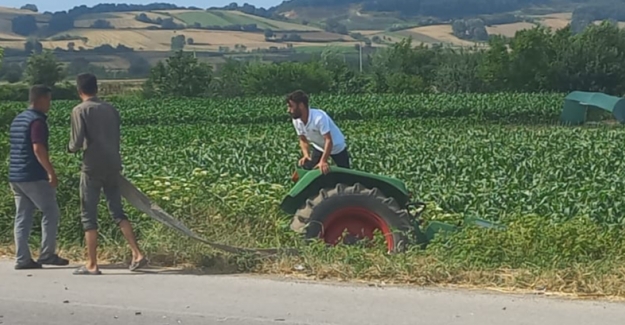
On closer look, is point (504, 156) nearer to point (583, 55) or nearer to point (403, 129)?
point (403, 129)

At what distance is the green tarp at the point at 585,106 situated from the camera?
3788cm

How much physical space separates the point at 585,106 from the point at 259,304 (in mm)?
34204

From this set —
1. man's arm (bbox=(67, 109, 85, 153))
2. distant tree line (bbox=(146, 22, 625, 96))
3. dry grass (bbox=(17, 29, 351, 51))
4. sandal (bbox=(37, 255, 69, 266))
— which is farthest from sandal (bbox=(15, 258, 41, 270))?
dry grass (bbox=(17, 29, 351, 51))

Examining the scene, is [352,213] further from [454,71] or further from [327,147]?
[454,71]

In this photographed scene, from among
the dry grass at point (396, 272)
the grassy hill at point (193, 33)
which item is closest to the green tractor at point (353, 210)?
A: the dry grass at point (396, 272)

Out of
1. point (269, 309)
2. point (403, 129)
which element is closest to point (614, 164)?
point (269, 309)

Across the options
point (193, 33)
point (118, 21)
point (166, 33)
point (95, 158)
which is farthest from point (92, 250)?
point (118, 21)

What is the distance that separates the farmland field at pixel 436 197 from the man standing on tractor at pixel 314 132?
64 centimetres

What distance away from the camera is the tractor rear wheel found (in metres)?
8.86

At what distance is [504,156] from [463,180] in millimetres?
4515

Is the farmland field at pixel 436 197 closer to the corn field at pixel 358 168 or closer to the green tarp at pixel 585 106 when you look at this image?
the corn field at pixel 358 168

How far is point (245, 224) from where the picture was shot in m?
9.86

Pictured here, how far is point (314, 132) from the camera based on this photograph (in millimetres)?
9938

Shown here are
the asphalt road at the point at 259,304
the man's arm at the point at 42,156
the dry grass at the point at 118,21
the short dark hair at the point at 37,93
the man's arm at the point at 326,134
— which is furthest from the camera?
the dry grass at the point at 118,21
